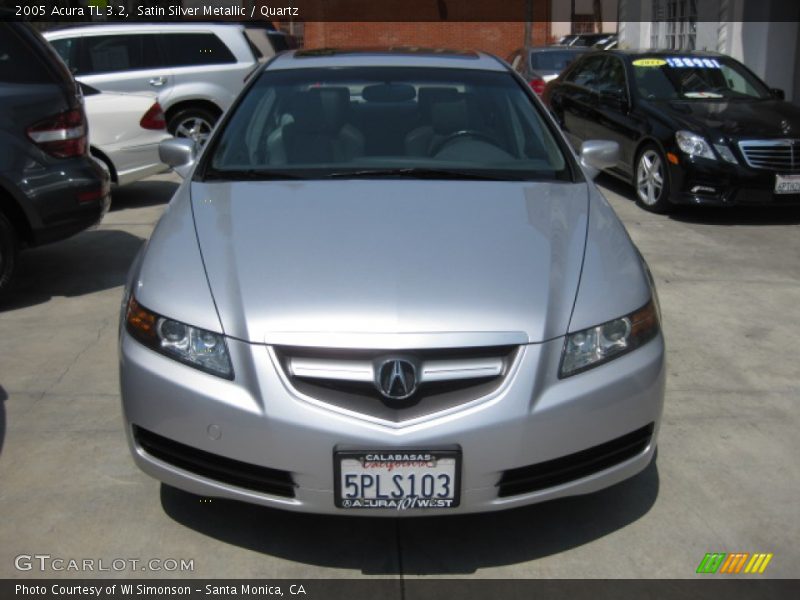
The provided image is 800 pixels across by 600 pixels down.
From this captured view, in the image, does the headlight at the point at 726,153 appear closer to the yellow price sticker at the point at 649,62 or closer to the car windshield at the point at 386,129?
the yellow price sticker at the point at 649,62

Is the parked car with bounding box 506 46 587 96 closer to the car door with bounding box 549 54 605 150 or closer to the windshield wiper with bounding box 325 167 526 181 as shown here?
the car door with bounding box 549 54 605 150

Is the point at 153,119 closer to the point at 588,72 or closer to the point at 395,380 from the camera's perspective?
the point at 588,72

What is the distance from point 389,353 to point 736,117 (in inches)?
264

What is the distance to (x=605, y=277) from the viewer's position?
3137mm

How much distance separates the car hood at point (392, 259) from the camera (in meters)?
2.79

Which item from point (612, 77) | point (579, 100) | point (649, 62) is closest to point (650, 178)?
point (649, 62)

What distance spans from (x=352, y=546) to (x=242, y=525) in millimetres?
404

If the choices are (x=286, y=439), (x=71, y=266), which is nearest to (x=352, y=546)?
(x=286, y=439)

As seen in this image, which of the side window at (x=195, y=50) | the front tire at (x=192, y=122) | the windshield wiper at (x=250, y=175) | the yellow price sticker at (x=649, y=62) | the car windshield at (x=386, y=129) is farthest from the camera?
the side window at (x=195, y=50)

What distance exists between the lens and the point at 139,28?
10516 mm

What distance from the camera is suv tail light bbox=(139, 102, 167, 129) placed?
8539 mm

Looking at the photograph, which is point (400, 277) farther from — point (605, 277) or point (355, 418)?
point (605, 277)

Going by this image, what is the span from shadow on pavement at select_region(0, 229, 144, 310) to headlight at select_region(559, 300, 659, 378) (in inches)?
160

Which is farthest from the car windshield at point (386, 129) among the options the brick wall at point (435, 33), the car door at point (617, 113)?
the brick wall at point (435, 33)
